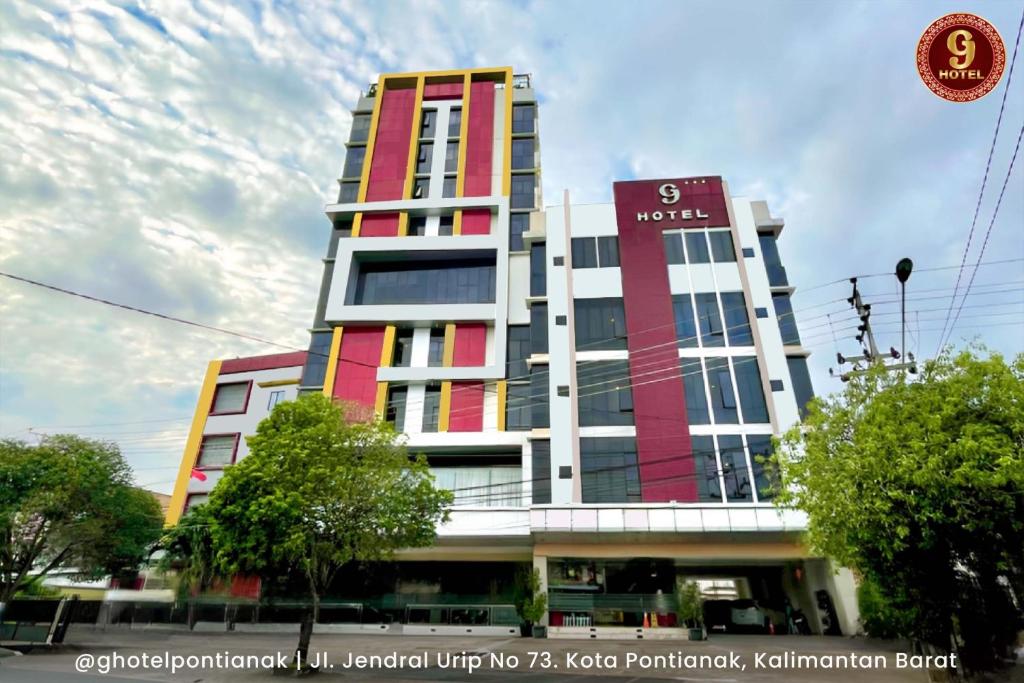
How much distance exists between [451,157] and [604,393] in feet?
81.9

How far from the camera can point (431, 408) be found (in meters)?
33.8

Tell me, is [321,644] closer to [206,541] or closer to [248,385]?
[206,541]

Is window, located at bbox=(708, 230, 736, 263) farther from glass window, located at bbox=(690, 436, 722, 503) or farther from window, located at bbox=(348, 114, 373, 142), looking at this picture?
window, located at bbox=(348, 114, 373, 142)

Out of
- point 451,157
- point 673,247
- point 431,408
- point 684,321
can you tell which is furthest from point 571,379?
point 451,157

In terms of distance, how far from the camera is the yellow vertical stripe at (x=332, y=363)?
33938mm

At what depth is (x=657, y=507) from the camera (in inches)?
943

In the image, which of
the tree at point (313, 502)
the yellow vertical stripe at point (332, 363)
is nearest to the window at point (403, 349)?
the yellow vertical stripe at point (332, 363)

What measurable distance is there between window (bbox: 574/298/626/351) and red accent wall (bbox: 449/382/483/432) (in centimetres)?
762

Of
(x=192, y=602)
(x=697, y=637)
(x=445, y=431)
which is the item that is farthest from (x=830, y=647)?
(x=192, y=602)

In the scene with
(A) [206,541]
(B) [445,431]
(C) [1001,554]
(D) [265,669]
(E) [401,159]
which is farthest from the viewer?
(E) [401,159]

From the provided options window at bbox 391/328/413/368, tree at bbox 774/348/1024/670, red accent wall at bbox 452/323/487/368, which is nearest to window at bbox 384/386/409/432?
window at bbox 391/328/413/368

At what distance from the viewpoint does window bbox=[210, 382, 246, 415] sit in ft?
138

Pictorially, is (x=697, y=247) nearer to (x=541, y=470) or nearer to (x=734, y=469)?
(x=734, y=469)

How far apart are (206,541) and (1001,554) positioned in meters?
30.8
